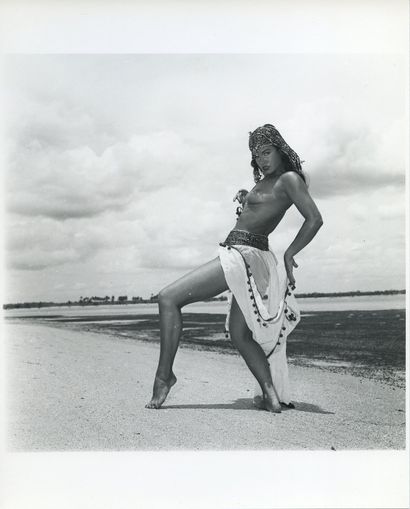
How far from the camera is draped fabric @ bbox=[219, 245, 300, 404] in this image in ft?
16.0

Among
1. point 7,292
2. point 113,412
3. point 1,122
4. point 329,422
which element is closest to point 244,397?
point 329,422

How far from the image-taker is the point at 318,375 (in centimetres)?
576

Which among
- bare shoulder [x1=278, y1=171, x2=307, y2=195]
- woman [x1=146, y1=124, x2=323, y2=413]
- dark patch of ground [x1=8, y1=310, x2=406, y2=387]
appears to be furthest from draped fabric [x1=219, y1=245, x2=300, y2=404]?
dark patch of ground [x1=8, y1=310, x2=406, y2=387]

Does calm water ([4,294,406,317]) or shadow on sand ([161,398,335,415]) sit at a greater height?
calm water ([4,294,406,317])

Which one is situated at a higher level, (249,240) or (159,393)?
(249,240)

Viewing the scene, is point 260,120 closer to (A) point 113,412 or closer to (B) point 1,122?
(B) point 1,122

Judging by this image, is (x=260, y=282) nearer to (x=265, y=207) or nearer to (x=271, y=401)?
(x=265, y=207)

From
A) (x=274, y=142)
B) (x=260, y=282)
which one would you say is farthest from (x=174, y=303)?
(x=274, y=142)

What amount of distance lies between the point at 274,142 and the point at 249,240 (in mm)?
803

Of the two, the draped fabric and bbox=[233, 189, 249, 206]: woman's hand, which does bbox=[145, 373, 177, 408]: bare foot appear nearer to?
the draped fabric

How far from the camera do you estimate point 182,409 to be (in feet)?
16.0

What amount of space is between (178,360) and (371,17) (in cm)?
354

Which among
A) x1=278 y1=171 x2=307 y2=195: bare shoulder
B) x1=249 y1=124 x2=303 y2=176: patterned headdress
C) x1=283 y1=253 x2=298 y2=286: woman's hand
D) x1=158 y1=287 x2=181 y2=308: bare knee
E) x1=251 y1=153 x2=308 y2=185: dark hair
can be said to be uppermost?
x1=249 y1=124 x2=303 y2=176: patterned headdress

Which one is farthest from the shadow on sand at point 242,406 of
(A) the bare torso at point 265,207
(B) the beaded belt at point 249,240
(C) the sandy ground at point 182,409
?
(A) the bare torso at point 265,207
